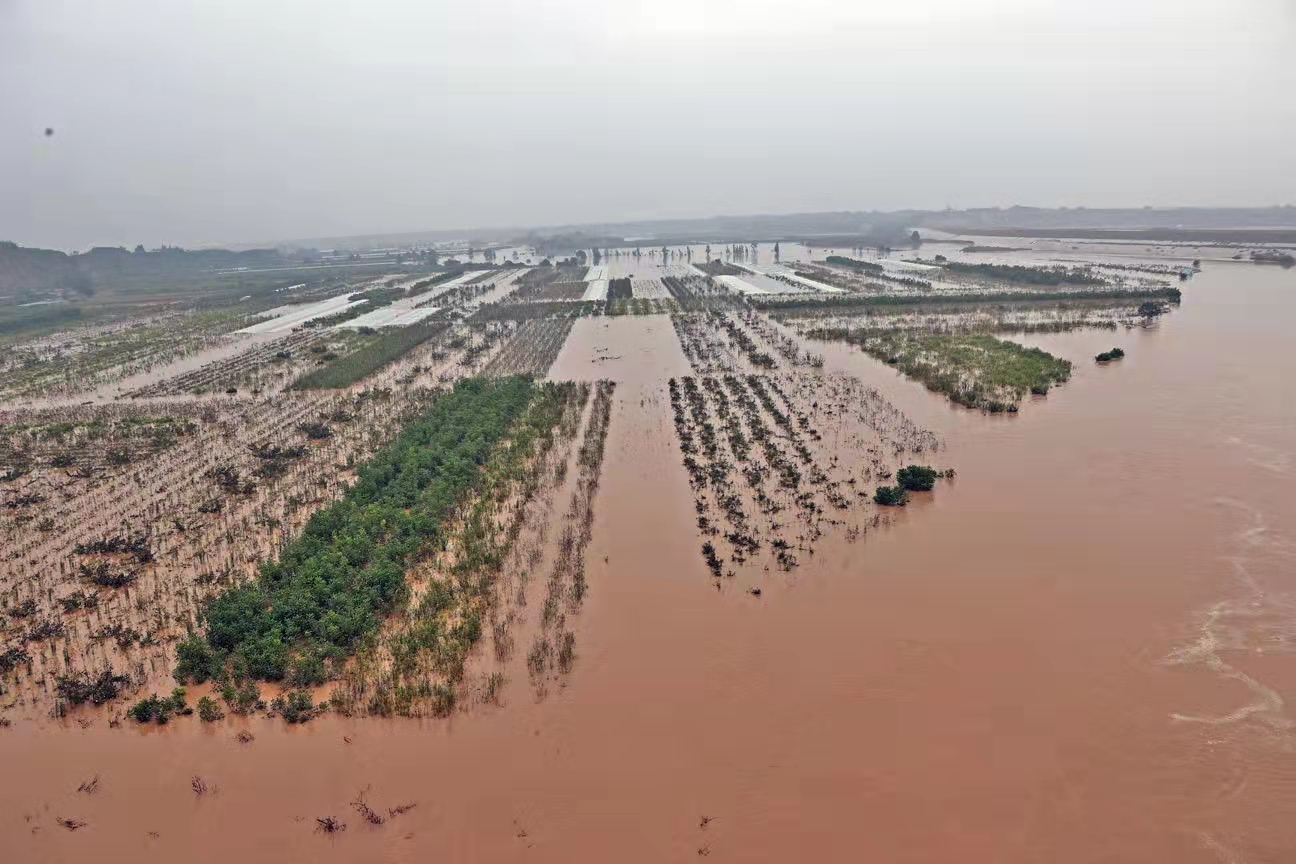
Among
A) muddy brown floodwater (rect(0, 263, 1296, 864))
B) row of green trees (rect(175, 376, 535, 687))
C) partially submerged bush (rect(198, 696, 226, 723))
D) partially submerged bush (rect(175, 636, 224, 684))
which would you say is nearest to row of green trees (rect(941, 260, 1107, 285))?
muddy brown floodwater (rect(0, 263, 1296, 864))

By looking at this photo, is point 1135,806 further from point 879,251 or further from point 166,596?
point 879,251

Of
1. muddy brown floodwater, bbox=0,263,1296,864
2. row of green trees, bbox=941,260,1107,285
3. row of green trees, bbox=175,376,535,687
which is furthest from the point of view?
row of green trees, bbox=941,260,1107,285

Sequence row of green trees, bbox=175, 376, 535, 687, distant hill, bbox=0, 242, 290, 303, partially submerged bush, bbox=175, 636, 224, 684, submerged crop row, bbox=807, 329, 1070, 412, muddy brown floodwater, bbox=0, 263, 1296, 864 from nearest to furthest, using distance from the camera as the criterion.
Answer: muddy brown floodwater, bbox=0, 263, 1296, 864 < partially submerged bush, bbox=175, 636, 224, 684 < row of green trees, bbox=175, 376, 535, 687 < submerged crop row, bbox=807, 329, 1070, 412 < distant hill, bbox=0, 242, 290, 303

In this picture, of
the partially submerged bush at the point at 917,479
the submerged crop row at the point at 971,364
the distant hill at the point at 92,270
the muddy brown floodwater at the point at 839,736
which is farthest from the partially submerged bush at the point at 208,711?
the distant hill at the point at 92,270

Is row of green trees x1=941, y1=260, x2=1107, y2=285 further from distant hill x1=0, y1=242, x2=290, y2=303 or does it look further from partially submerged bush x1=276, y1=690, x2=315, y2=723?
distant hill x1=0, y1=242, x2=290, y2=303

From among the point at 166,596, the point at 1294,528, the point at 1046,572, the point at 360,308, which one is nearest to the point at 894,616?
the point at 1046,572
